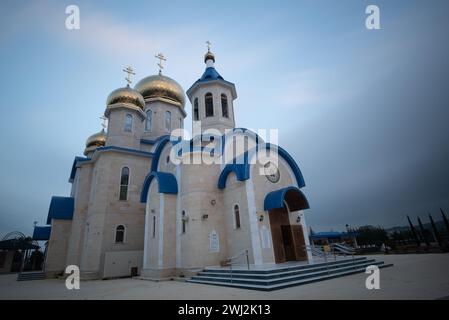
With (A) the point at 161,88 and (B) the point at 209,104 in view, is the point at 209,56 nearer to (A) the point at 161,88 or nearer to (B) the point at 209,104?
(B) the point at 209,104

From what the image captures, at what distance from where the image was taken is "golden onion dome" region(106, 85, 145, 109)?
18.0m

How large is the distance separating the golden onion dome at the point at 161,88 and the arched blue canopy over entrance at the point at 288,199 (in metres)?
14.3

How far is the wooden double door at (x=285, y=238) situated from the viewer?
1134 cm

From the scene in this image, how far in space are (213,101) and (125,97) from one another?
23.3 ft

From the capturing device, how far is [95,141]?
23.4 meters

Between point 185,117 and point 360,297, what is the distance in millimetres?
20399

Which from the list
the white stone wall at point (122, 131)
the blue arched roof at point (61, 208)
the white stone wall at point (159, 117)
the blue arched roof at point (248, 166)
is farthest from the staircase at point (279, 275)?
the white stone wall at point (159, 117)

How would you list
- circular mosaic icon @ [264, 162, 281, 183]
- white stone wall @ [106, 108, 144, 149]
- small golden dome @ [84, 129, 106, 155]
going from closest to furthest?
1. circular mosaic icon @ [264, 162, 281, 183]
2. white stone wall @ [106, 108, 144, 149]
3. small golden dome @ [84, 129, 106, 155]

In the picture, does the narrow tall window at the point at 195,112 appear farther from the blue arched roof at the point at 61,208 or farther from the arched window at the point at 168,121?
the blue arched roof at the point at 61,208

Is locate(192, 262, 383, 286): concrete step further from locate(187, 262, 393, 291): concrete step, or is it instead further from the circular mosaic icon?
the circular mosaic icon

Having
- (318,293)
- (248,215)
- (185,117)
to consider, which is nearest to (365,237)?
(185,117)

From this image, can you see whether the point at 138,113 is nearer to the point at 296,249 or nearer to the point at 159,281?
the point at 159,281

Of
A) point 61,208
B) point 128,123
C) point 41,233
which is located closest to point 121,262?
point 61,208

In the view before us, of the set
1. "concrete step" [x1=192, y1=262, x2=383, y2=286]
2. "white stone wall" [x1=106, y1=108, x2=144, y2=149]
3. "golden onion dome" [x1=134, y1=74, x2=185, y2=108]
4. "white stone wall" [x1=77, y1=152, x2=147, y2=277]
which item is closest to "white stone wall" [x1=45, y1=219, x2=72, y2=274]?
"white stone wall" [x1=77, y1=152, x2=147, y2=277]
